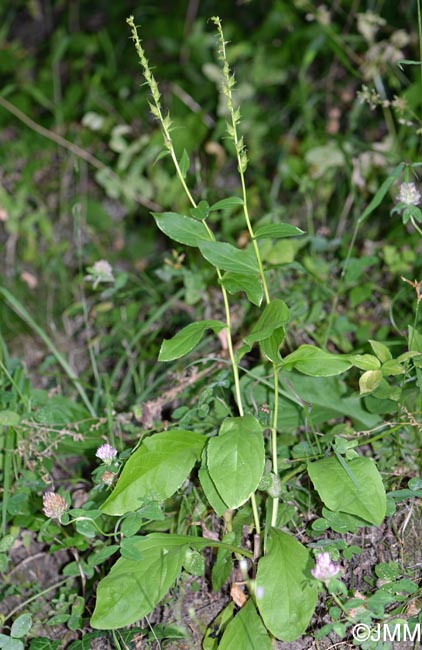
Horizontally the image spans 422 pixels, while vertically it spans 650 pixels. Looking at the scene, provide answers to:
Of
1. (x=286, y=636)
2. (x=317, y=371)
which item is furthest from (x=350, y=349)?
(x=286, y=636)

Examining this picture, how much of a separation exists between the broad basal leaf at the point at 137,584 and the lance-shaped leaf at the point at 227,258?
49 cm

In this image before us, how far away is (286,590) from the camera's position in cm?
117

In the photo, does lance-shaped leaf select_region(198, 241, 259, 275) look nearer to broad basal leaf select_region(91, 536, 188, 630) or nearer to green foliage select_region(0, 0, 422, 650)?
green foliage select_region(0, 0, 422, 650)

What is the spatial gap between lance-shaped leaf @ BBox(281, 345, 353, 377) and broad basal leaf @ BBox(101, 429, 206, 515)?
23cm

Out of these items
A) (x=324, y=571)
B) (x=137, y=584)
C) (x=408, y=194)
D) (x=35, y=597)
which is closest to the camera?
(x=324, y=571)

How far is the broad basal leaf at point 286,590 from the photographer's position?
1.15 metres

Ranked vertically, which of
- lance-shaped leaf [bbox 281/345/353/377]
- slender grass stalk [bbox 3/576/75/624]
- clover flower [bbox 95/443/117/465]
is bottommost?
slender grass stalk [bbox 3/576/75/624]

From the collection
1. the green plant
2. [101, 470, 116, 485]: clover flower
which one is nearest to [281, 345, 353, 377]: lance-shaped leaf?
the green plant

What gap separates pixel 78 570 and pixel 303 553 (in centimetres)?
46

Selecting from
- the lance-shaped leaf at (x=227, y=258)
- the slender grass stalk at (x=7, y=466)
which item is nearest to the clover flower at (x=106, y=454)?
the slender grass stalk at (x=7, y=466)

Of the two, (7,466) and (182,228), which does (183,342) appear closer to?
(182,228)

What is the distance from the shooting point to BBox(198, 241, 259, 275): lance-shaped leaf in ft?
4.12

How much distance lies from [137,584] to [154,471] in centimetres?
19

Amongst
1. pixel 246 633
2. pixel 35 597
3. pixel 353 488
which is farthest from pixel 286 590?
pixel 35 597
